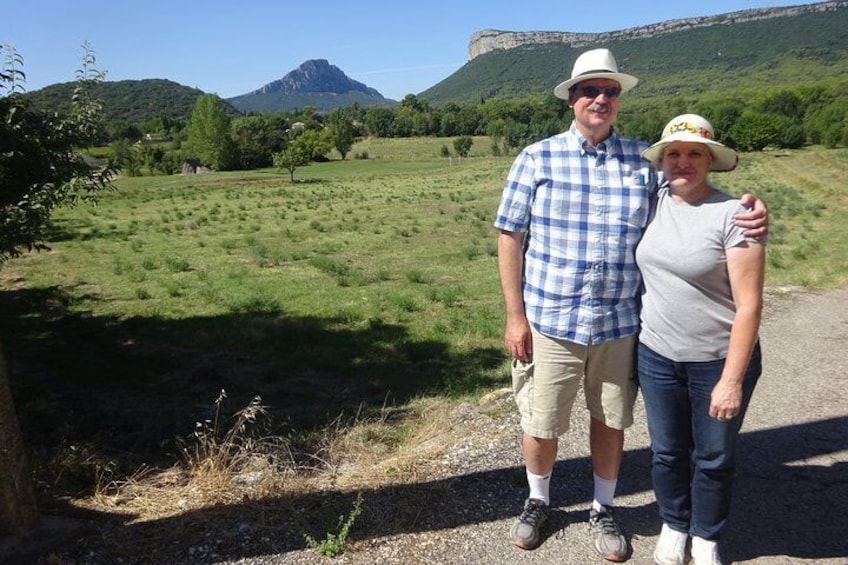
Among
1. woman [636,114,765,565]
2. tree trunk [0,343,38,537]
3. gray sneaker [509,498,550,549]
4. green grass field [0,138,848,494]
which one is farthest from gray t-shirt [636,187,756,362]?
green grass field [0,138,848,494]

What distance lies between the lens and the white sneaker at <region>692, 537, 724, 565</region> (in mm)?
2984

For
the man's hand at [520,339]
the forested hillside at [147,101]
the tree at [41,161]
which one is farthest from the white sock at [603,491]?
the forested hillside at [147,101]

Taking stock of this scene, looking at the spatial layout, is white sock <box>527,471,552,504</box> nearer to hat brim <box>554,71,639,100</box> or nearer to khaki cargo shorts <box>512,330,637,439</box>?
khaki cargo shorts <box>512,330,637,439</box>

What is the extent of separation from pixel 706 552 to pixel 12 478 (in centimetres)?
355

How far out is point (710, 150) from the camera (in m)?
2.75

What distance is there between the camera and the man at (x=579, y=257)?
9.48 ft

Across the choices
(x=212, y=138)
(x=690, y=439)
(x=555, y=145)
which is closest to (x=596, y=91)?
(x=555, y=145)

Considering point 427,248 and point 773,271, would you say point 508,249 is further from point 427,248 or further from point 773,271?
point 427,248

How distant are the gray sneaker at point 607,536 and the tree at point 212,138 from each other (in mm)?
81823

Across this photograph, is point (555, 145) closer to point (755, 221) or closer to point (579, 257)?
point (579, 257)

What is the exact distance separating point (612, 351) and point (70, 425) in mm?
5851

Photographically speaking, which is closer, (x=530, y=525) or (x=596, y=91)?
(x=596, y=91)

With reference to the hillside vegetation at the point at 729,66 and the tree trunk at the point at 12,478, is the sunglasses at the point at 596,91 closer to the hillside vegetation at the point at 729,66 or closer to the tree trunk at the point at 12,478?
the tree trunk at the point at 12,478

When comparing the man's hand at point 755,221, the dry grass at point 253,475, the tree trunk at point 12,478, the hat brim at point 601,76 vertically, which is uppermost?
the hat brim at point 601,76
